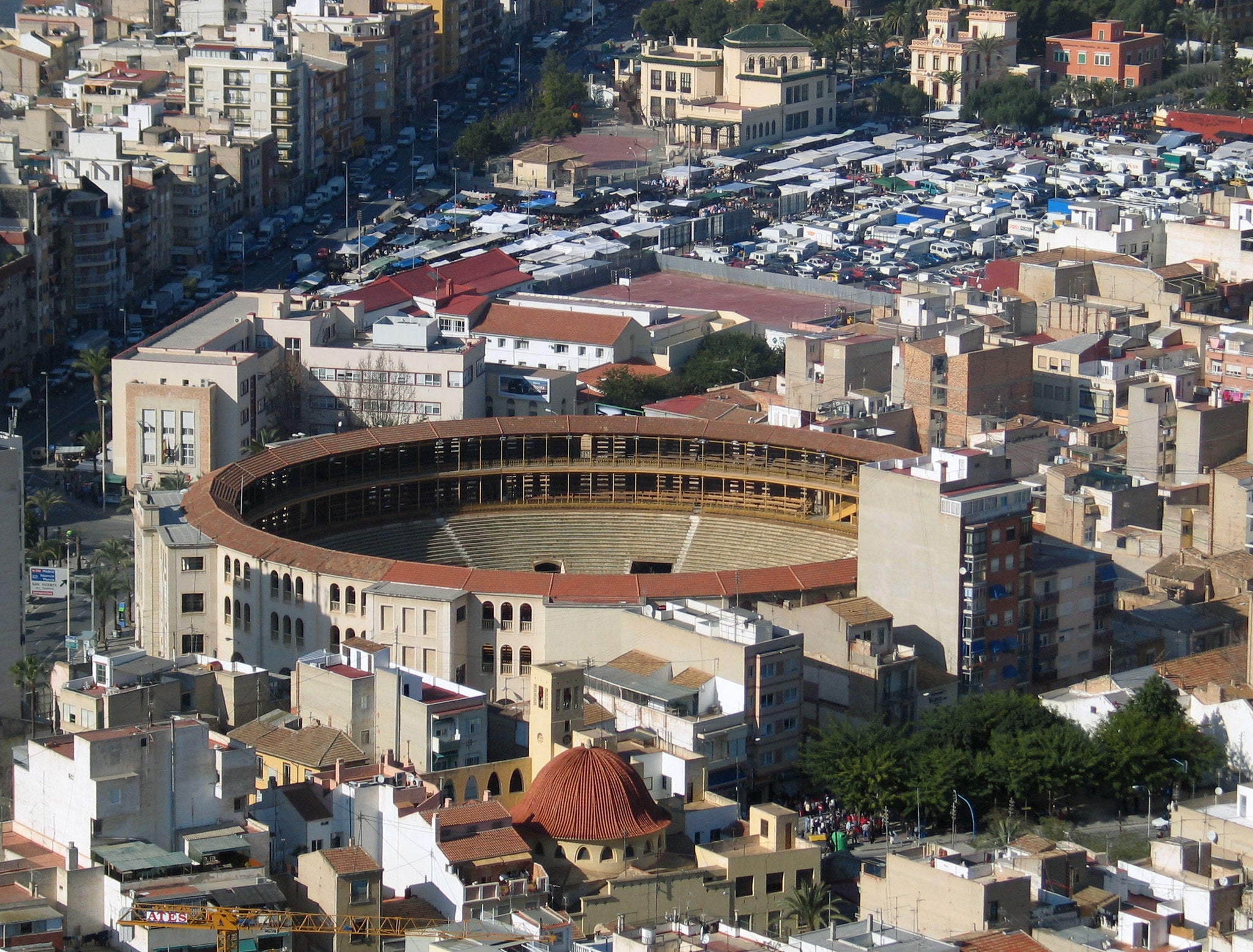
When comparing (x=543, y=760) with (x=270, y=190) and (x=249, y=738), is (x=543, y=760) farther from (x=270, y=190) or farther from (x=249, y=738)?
(x=270, y=190)

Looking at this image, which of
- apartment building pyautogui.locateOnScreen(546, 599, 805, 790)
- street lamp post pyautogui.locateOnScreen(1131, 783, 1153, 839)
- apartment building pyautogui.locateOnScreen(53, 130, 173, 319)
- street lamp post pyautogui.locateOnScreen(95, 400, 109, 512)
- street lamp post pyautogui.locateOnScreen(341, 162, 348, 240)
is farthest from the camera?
street lamp post pyautogui.locateOnScreen(341, 162, 348, 240)

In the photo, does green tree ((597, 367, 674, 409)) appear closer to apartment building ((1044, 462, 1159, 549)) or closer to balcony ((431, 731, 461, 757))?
apartment building ((1044, 462, 1159, 549))

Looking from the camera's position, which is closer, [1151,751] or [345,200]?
[1151,751]

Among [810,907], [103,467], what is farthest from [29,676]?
[103,467]

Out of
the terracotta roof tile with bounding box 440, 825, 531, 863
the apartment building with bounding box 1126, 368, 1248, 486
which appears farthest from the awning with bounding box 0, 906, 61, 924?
the apartment building with bounding box 1126, 368, 1248, 486

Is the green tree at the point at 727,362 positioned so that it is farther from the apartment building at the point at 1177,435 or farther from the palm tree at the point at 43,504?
the palm tree at the point at 43,504

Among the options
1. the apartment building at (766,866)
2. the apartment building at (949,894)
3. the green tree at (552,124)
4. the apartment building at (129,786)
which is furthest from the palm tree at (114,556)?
the green tree at (552,124)

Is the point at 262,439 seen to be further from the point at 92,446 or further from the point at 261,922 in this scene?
the point at 261,922
